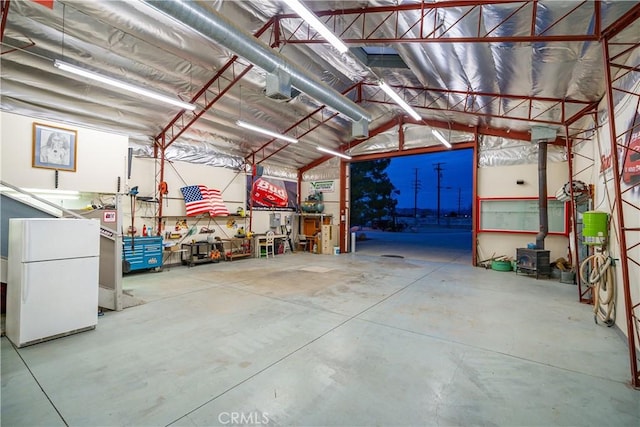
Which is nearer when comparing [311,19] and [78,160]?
[311,19]

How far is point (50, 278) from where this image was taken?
306 cm

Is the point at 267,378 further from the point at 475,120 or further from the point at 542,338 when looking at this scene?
the point at 475,120

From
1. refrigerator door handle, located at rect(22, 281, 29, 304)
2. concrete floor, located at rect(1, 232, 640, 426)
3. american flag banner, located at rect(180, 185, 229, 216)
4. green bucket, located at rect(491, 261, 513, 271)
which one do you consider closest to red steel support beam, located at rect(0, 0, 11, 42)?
refrigerator door handle, located at rect(22, 281, 29, 304)

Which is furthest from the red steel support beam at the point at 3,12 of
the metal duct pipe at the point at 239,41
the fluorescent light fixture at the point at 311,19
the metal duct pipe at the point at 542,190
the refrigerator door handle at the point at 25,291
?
the metal duct pipe at the point at 542,190

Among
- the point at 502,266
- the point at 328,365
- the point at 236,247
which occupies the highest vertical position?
the point at 236,247

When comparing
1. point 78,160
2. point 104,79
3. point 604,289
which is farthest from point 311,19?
point 604,289

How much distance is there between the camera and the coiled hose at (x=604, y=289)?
3674 millimetres

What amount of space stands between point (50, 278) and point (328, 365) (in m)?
3.19

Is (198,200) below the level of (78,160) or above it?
below

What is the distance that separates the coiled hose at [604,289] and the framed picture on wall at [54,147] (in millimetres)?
8075

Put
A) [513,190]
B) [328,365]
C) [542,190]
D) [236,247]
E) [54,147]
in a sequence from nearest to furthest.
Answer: [328,365] < [54,147] < [542,190] < [513,190] < [236,247]

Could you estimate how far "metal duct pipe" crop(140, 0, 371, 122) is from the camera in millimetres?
3021

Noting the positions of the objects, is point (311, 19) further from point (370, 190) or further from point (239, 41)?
point (370, 190)

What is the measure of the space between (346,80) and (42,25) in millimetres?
5520
